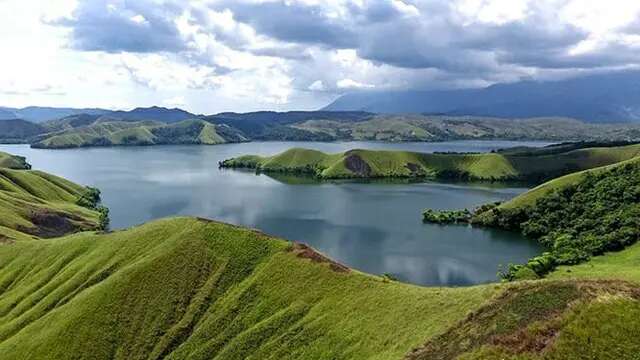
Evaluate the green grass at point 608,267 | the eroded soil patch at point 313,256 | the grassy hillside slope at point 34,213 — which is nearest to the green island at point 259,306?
the eroded soil patch at point 313,256

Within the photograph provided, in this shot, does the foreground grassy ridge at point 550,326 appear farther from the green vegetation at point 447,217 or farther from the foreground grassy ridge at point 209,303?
the green vegetation at point 447,217

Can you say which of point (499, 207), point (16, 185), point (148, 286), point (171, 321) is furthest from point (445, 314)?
point (16, 185)

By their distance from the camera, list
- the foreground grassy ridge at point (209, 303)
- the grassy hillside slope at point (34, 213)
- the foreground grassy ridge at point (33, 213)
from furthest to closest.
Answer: the foreground grassy ridge at point (33, 213)
the grassy hillside slope at point (34, 213)
the foreground grassy ridge at point (209, 303)

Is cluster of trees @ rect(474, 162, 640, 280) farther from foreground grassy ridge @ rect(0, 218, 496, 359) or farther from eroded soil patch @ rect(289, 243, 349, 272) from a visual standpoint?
foreground grassy ridge @ rect(0, 218, 496, 359)

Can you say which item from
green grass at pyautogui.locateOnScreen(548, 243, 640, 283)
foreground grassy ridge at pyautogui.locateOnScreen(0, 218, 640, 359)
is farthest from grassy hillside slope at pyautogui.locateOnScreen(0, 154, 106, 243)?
green grass at pyautogui.locateOnScreen(548, 243, 640, 283)

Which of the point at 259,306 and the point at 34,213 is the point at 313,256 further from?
the point at 34,213
